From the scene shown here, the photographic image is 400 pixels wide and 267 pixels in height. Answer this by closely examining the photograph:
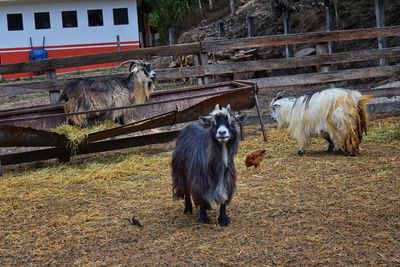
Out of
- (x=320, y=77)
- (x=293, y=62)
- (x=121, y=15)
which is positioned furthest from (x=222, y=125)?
(x=121, y=15)

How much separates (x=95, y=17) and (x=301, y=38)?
73.7ft

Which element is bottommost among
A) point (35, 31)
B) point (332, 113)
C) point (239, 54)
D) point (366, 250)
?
point (366, 250)

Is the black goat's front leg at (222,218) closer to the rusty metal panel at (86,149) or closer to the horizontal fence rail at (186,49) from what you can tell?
the rusty metal panel at (86,149)

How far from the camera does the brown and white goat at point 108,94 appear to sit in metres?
9.25

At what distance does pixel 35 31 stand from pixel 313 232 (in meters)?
28.8

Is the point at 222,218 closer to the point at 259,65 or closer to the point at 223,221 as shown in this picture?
the point at 223,221

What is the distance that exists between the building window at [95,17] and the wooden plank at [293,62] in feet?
72.2

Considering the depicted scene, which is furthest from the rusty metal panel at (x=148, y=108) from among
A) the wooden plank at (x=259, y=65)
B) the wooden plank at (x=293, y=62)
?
the wooden plank at (x=293, y=62)

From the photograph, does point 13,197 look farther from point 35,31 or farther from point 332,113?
point 35,31

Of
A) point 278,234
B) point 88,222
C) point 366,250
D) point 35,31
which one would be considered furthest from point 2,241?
point 35,31

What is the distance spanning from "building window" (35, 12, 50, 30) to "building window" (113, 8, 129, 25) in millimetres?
3587

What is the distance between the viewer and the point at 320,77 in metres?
11.3

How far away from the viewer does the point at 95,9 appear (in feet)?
105

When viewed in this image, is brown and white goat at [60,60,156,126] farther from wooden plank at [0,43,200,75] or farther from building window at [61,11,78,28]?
building window at [61,11,78,28]
